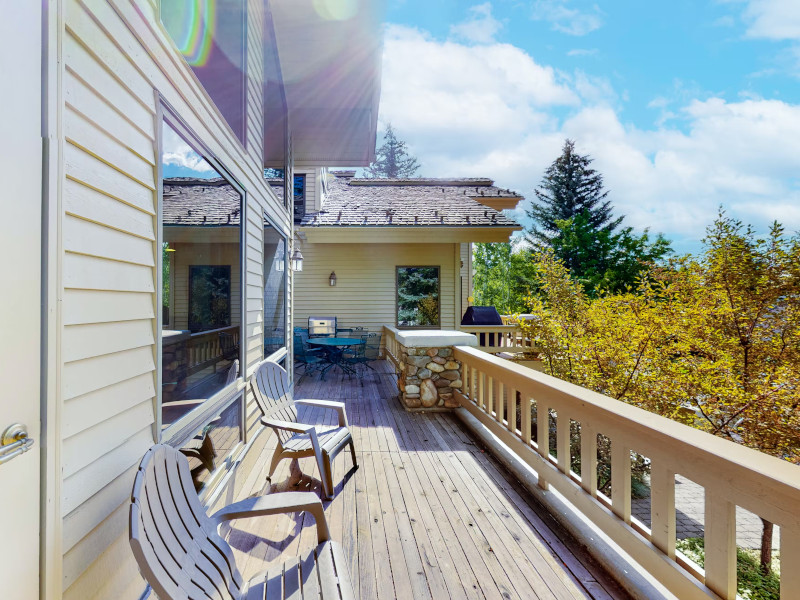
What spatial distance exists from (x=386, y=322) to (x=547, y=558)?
7.31 metres

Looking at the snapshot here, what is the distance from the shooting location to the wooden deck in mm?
1914

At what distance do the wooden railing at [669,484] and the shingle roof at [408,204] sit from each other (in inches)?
231

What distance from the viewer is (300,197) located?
9016 millimetres

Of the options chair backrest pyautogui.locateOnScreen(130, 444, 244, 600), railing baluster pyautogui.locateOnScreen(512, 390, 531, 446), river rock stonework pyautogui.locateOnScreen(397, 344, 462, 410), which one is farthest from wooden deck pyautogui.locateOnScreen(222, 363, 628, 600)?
river rock stonework pyautogui.locateOnScreen(397, 344, 462, 410)

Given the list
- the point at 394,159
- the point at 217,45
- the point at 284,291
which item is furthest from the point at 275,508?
the point at 394,159

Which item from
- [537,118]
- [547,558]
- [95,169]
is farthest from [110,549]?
[537,118]

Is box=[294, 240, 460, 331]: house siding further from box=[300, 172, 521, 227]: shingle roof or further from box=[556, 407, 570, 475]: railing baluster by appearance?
box=[556, 407, 570, 475]: railing baluster

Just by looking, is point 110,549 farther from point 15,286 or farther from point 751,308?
point 751,308

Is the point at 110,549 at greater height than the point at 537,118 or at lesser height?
lesser

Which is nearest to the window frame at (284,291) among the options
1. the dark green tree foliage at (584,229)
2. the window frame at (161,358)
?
the window frame at (161,358)

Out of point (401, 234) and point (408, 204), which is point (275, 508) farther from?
point (408, 204)

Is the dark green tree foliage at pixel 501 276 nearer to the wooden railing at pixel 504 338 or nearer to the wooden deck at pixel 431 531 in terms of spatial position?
the wooden railing at pixel 504 338

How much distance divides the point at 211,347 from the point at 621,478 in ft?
7.81

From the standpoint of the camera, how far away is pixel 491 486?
2.92m
